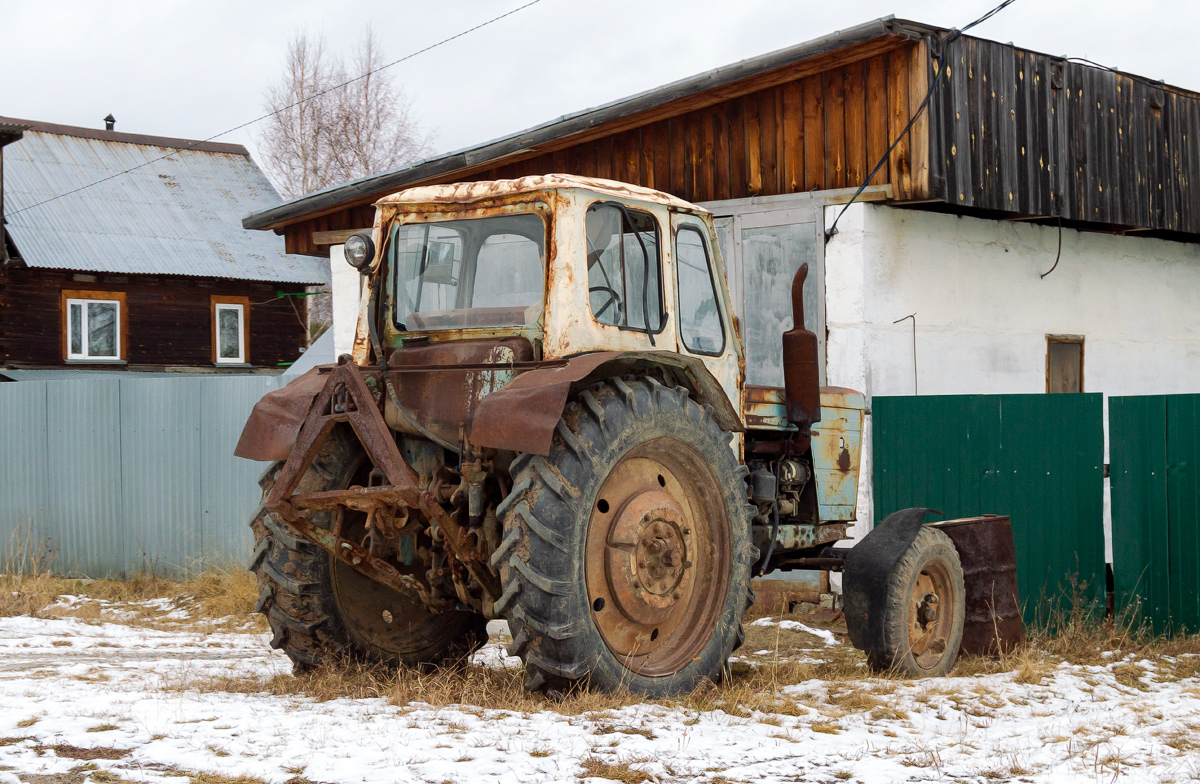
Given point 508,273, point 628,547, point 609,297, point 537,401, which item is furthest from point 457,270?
point 628,547

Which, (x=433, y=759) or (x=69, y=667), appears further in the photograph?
(x=69, y=667)

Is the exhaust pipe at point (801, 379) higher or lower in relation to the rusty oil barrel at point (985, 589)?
higher

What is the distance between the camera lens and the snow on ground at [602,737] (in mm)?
4535

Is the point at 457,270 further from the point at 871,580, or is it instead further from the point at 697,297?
the point at 871,580

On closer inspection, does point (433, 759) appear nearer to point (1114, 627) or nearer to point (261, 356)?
point (1114, 627)

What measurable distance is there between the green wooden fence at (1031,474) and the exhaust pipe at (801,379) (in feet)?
8.87

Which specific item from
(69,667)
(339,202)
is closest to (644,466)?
(69,667)

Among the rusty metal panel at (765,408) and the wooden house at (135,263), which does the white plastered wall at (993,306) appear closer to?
the rusty metal panel at (765,408)

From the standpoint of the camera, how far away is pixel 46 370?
87.8 feet

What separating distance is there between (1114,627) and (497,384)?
5575mm

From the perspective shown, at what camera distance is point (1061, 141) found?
38.9ft

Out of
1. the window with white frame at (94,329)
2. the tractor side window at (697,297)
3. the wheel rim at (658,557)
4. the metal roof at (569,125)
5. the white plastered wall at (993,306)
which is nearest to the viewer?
the wheel rim at (658,557)

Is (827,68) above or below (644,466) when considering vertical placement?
above

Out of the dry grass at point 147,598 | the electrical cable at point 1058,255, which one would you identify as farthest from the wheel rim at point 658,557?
the electrical cable at point 1058,255
